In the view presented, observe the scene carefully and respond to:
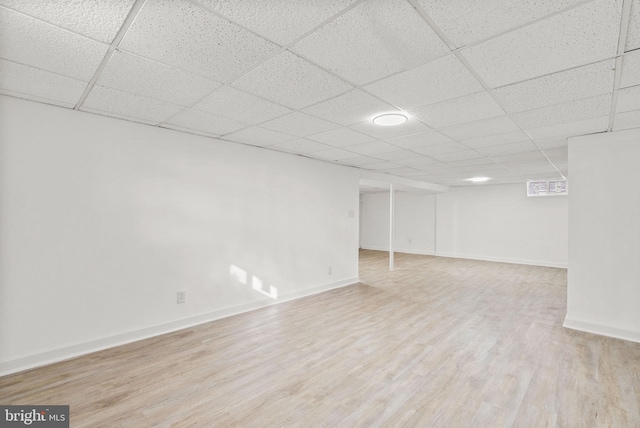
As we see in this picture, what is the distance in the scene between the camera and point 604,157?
11.5 ft

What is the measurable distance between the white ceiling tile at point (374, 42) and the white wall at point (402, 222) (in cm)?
909

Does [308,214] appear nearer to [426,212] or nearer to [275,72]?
[275,72]

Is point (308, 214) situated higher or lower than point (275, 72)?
lower

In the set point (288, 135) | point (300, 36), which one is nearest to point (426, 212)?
point (288, 135)

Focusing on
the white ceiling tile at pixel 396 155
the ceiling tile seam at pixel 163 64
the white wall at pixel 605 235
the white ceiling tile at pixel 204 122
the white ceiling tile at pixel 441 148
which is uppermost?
the white ceiling tile at pixel 204 122

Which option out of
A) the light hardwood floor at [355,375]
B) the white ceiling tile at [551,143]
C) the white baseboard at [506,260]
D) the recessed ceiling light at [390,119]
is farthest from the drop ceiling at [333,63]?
the white baseboard at [506,260]

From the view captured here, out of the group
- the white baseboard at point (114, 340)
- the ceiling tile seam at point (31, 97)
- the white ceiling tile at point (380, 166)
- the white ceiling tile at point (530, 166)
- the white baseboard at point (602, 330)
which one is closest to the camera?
the ceiling tile seam at point (31, 97)

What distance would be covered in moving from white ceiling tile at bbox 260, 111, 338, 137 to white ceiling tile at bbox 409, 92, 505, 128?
0.96 meters

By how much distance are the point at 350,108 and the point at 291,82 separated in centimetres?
72

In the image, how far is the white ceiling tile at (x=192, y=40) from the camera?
4.76ft

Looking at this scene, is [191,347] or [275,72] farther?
[191,347]

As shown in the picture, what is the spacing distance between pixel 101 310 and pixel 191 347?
100 centimetres

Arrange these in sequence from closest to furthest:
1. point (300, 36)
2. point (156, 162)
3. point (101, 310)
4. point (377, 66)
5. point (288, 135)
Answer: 1. point (300, 36)
2. point (377, 66)
3. point (101, 310)
4. point (156, 162)
5. point (288, 135)

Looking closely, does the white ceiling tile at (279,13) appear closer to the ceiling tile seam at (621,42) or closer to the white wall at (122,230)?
the ceiling tile seam at (621,42)
